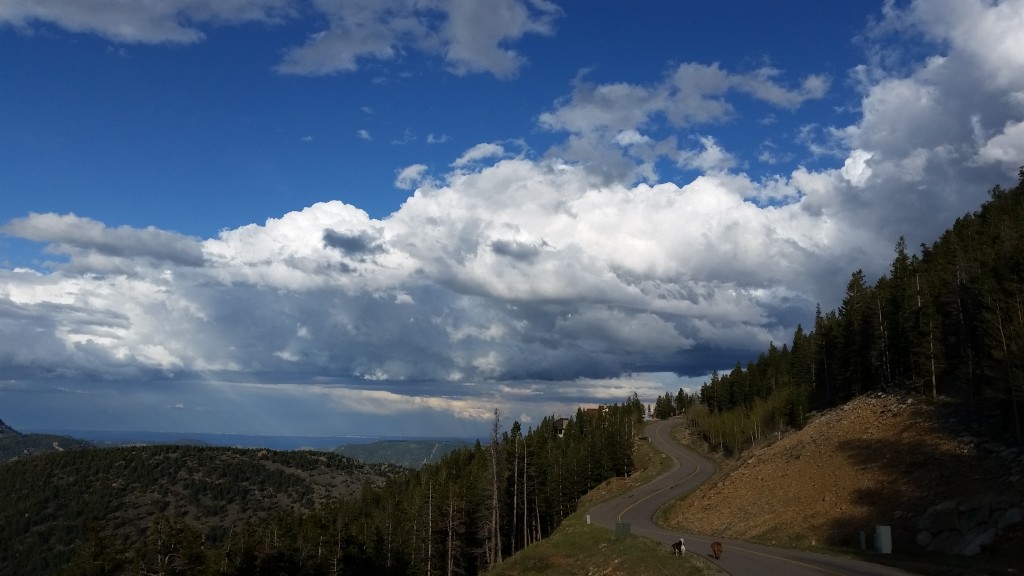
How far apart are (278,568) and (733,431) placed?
8418 cm

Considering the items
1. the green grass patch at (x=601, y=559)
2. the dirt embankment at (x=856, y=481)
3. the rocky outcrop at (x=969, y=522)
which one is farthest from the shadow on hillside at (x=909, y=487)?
the green grass patch at (x=601, y=559)

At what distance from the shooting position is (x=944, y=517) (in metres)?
39.1

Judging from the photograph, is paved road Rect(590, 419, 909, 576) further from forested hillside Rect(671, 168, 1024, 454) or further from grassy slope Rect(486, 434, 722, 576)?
forested hillside Rect(671, 168, 1024, 454)

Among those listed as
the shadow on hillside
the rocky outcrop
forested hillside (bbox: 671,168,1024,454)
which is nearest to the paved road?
the rocky outcrop

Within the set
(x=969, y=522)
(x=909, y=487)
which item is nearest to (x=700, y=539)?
(x=909, y=487)

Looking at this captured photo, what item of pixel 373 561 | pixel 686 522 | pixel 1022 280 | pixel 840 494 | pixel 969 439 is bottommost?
pixel 373 561

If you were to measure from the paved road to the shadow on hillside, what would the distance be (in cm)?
755

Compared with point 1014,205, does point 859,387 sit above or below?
below

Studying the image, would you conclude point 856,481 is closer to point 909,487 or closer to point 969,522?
point 909,487

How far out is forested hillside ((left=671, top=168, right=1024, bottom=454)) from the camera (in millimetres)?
57406

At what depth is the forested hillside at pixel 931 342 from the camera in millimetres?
57406

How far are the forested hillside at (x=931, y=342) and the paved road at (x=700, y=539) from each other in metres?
19.9

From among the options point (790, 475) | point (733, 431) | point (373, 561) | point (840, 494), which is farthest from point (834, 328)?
point (373, 561)

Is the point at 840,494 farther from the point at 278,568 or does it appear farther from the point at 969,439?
the point at 278,568
